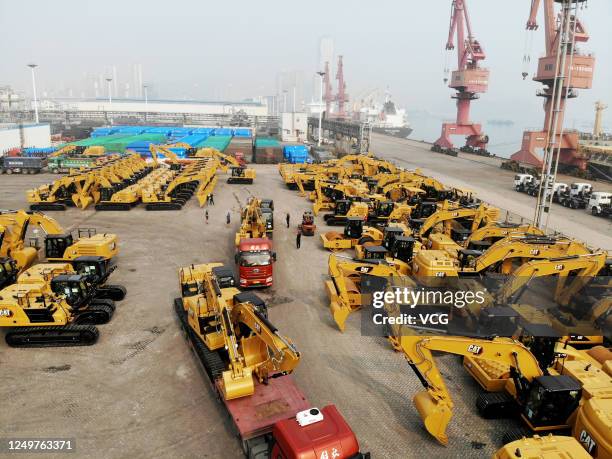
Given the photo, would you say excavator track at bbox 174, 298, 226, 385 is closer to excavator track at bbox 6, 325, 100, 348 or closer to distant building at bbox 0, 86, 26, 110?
excavator track at bbox 6, 325, 100, 348

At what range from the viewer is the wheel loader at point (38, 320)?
15891 millimetres

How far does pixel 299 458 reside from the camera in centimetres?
887

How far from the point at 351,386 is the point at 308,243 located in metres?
15.8

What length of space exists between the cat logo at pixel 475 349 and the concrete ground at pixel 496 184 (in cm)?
2441

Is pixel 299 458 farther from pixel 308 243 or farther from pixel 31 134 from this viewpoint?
pixel 31 134

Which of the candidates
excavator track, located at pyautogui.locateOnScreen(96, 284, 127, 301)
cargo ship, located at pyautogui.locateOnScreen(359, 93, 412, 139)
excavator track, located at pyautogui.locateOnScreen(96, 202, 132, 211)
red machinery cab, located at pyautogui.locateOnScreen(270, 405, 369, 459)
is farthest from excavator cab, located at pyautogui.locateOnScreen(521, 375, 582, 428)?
cargo ship, located at pyautogui.locateOnScreen(359, 93, 412, 139)

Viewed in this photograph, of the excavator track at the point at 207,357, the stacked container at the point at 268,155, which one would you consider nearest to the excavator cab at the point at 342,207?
the excavator track at the point at 207,357

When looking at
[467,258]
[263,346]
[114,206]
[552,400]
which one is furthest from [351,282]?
[114,206]

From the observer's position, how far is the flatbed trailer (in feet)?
30.2

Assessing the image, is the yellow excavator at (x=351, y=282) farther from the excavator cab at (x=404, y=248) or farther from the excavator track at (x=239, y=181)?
the excavator track at (x=239, y=181)

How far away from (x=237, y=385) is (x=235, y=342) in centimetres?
123

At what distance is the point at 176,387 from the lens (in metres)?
14.1

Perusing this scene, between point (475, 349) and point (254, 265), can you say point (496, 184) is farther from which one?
point (475, 349)

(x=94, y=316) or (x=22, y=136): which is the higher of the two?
(x=22, y=136)
